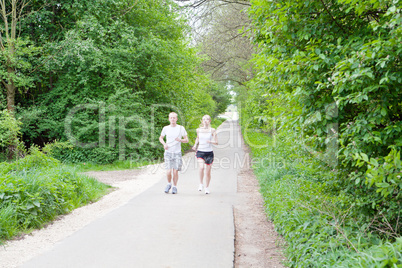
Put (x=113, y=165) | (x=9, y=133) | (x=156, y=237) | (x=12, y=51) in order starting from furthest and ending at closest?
1. (x=113, y=165)
2. (x=12, y=51)
3. (x=9, y=133)
4. (x=156, y=237)

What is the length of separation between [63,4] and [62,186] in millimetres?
11064

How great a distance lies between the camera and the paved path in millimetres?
4508

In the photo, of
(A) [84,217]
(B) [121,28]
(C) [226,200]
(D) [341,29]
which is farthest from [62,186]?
(B) [121,28]

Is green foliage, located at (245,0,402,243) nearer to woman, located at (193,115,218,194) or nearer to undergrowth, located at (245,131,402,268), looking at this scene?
undergrowth, located at (245,131,402,268)

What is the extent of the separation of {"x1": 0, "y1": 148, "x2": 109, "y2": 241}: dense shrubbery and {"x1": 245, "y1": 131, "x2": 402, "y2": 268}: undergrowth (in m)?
4.27

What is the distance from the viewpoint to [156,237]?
17.9ft

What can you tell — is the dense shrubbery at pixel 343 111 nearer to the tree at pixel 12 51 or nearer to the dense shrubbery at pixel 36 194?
the dense shrubbery at pixel 36 194

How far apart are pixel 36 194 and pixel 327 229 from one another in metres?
4.91

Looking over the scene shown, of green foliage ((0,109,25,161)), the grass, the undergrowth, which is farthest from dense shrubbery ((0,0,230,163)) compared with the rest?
the undergrowth

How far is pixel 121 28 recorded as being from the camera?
51.5ft

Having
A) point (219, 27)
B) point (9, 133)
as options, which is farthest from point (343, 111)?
point (219, 27)

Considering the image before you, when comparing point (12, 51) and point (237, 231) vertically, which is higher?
point (12, 51)

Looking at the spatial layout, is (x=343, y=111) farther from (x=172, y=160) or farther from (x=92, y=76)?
(x=92, y=76)

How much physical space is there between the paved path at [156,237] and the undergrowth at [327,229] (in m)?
0.93
